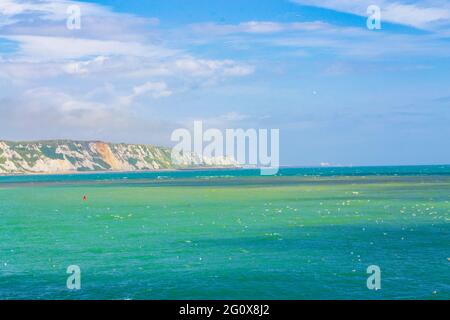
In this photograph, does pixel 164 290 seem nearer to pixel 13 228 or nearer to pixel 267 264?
pixel 267 264

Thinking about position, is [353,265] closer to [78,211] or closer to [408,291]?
[408,291]

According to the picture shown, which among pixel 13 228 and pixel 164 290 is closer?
pixel 164 290

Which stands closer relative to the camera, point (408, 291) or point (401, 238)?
point (408, 291)

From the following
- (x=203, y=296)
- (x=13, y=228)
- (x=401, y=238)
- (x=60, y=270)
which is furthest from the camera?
(x=13, y=228)
